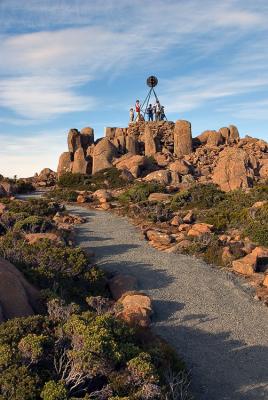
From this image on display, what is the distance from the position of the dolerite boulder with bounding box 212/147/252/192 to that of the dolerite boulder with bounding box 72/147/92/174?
57.8 ft

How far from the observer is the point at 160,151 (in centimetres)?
4909

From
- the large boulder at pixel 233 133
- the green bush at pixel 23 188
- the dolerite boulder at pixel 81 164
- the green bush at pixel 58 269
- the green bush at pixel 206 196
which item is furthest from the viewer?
the large boulder at pixel 233 133

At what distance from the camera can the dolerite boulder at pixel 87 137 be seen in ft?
164

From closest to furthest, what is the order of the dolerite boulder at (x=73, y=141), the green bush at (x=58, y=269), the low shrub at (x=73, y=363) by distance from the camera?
the low shrub at (x=73, y=363), the green bush at (x=58, y=269), the dolerite boulder at (x=73, y=141)

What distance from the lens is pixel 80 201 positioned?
1252 inches

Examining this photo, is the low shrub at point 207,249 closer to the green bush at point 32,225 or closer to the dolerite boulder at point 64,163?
the green bush at point 32,225

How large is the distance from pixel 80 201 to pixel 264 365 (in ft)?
76.6

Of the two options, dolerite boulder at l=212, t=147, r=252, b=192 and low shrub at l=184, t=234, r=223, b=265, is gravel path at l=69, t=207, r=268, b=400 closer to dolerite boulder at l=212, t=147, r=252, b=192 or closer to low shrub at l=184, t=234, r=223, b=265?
low shrub at l=184, t=234, r=223, b=265

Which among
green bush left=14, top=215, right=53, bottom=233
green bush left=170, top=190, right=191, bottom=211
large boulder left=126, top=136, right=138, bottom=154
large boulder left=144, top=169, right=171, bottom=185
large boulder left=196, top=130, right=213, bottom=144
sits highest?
large boulder left=196, top=130, right=213, bottom=144

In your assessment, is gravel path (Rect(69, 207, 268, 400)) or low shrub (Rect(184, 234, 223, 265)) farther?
low shrub (Rect(184, 234, 223, 265))

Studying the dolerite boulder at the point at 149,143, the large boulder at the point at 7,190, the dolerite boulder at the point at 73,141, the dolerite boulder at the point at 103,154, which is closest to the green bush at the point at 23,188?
the large boulder at the point at 7,190

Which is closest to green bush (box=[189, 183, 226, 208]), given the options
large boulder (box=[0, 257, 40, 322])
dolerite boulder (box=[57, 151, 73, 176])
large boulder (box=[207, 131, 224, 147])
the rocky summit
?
the rocky summit

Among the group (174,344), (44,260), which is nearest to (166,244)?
(44,260)

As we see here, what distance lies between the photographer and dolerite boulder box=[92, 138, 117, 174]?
4450cm
